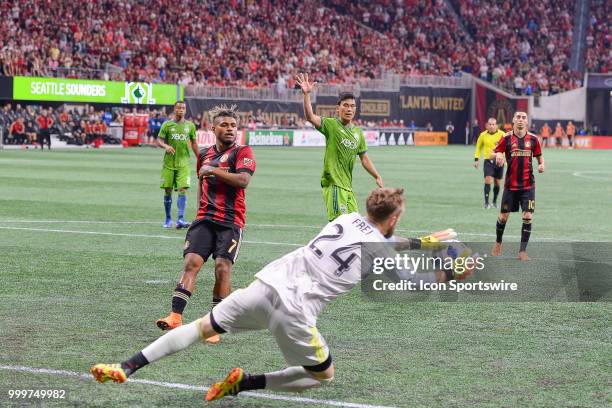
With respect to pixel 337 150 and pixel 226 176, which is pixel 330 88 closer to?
pixel 337 150

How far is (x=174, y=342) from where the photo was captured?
654cm

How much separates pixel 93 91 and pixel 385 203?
45.5 metres

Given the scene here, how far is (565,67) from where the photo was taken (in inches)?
2953

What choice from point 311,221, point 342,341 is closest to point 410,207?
point 311,221

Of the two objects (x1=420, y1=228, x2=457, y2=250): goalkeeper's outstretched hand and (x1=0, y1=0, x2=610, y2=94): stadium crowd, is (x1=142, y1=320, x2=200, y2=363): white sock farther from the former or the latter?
(x1=0, y1=0, x2=610, y2=94): stadium crowd

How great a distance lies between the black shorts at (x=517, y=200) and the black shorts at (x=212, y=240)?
22.4 ft

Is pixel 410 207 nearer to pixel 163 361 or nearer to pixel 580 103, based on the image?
pixel 163 361

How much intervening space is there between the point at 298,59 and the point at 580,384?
56071 millimetres

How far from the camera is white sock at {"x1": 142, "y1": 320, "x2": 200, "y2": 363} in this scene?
6.54 m

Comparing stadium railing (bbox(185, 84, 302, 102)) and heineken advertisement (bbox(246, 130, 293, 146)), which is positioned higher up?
stadium railing (bbox(185, 84, 302, 102))

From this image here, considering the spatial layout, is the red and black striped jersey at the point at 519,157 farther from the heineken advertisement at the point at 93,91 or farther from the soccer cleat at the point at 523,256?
the heineken advertisement at the point at 93,91

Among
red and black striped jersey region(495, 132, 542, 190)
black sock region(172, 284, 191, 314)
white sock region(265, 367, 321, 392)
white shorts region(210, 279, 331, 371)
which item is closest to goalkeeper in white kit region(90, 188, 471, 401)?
white shorts region(210, 279, 331, 371)

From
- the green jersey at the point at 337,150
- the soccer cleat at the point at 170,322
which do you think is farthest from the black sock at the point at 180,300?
the green jersey at the point at 337,150

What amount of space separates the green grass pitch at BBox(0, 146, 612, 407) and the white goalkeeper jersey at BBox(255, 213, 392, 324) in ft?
3.22
